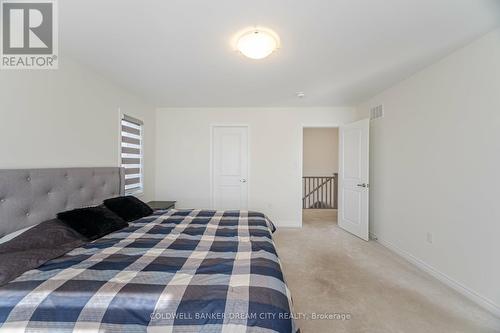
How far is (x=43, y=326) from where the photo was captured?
0.99 metres

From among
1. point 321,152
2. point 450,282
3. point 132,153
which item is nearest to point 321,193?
point 321,152

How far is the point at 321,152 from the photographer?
7238 millimetres

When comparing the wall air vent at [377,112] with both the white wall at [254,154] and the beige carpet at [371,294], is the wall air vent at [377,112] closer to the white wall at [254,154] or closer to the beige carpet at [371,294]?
the white wall at [254,154]

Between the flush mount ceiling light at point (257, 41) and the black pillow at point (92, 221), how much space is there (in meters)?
2.01

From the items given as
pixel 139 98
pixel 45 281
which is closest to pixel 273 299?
pixel 45 281

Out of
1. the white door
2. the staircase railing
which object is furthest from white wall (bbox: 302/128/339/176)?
the white door

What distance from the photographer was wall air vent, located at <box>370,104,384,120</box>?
11.7 feet

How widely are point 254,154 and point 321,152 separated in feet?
11.7

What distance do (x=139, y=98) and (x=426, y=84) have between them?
4163 mm

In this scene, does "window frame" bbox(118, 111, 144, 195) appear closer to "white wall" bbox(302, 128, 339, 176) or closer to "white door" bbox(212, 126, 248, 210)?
"white door" bbox(212, 126, 248, 210)

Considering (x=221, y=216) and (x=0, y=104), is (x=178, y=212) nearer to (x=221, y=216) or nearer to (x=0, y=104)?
(x=221, y=216)

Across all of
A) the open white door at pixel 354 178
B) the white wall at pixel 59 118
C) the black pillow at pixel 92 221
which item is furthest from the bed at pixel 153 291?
the open white door at pixel 354 178

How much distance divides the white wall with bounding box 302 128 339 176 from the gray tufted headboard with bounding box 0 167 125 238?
235 inches

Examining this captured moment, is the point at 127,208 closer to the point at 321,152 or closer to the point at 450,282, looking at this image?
the point at 450,282
